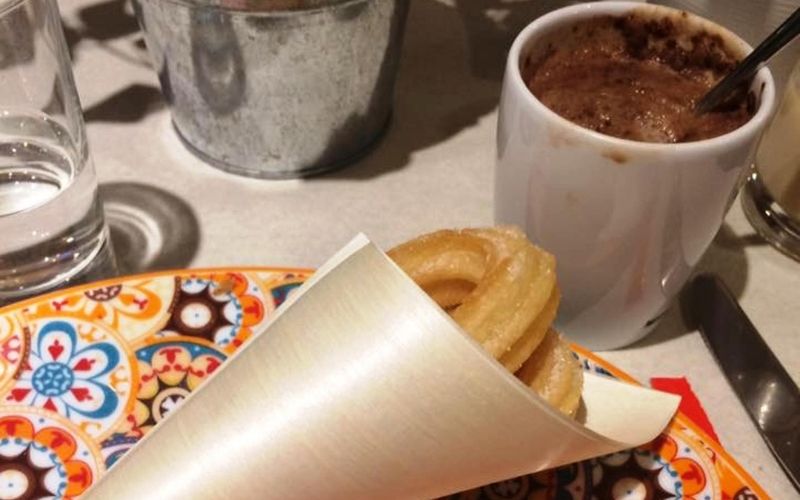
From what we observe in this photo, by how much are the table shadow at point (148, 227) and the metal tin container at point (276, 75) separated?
0.17 ft

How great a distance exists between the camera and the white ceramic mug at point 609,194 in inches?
16.1

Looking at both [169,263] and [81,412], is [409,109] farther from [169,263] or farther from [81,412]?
[81,412]

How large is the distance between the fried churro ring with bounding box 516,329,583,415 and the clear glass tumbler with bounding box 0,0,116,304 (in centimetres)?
29

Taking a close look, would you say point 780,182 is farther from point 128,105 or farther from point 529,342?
point 128,105

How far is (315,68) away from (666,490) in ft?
1.06

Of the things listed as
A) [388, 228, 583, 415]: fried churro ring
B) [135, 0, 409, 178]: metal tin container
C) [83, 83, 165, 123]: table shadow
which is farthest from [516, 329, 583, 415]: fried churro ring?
[83, 83, 165, 123]: table shadow

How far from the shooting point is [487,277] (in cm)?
37

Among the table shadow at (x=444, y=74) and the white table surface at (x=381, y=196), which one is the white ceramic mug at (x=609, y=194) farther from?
the table shadow at (x=444, y=74)

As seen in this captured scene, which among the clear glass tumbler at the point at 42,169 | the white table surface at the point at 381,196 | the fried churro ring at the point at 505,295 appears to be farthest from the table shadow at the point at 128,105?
the fried churro ring at the point at 505,295

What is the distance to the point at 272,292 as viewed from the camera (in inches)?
18.6

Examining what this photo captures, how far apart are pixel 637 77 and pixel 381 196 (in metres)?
0.20

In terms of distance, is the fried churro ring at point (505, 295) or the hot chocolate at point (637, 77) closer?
the fried churro ring at point (505, 295)

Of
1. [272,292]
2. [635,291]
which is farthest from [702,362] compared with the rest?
[272,292]

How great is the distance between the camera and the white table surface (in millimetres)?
525
